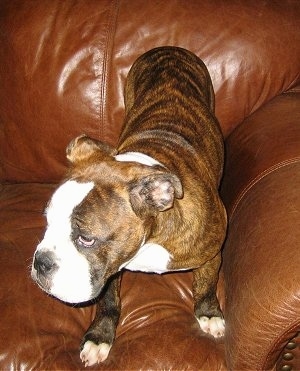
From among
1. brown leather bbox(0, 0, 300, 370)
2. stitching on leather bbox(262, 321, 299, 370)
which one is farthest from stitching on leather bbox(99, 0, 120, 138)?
stitching on leather bbox(262, 321, 299, 370)

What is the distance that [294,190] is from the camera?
1.89 m

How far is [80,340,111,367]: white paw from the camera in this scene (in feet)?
6.34

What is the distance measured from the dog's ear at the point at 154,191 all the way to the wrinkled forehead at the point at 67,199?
0.55 feet

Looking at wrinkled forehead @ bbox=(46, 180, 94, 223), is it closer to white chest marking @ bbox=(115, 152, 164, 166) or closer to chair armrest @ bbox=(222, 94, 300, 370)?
white chest marking @ bbox=(115, 152, 164, 166)

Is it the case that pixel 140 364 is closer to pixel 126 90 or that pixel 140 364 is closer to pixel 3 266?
pixel 3 266

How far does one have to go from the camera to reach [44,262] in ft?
5.49

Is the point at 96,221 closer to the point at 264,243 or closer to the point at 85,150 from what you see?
the point at 85,150

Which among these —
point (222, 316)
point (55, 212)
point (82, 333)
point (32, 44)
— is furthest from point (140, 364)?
point (32, 44)

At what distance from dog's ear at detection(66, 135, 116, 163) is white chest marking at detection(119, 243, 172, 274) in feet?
1.30

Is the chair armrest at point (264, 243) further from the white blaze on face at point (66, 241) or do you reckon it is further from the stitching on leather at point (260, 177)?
the white blaze on face at point (66, 241)

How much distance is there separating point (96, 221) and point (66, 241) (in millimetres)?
121

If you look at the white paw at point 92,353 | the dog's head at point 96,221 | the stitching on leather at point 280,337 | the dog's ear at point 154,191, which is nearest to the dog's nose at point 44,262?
the dog's head at point 96,221

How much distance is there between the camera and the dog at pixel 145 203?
5.49 ft

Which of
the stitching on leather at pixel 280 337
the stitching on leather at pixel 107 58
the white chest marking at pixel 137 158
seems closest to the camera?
the stitching on leather at pixel 280 337
